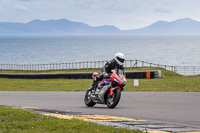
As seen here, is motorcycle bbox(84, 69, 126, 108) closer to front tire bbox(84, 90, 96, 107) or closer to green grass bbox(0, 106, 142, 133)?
front tire bbox(84, 90, 96, 107)

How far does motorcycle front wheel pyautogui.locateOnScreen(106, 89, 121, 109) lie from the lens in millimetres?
11860

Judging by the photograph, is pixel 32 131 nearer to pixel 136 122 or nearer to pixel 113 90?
pixel 136 122

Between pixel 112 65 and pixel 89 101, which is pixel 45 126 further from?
pixel 89 101

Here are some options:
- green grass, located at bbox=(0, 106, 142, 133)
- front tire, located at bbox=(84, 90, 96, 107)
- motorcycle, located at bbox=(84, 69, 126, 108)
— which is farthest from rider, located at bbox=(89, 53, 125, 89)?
green grass, located at bbox=(0, 106, 142, 133)

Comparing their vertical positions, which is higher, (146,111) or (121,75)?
(121,75)

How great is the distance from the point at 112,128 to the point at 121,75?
4.79 m

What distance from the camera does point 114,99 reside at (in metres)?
12.1

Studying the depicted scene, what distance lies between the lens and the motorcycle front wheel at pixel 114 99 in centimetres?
1186

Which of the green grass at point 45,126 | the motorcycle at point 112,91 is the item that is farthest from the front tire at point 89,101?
the green grass at point 45,126

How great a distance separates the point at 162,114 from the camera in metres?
10.6

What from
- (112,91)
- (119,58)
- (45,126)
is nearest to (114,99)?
(112,91)

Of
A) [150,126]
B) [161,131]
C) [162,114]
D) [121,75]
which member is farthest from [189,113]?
[161,131]

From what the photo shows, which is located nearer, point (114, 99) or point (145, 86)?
point (114, 99)

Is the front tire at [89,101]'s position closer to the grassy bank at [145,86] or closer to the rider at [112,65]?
the rider at [112,65]
